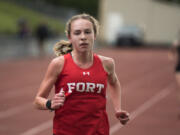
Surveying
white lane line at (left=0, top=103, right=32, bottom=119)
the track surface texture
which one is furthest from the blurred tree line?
white lane line at (left=0, top=103, right=32, bottom=119)

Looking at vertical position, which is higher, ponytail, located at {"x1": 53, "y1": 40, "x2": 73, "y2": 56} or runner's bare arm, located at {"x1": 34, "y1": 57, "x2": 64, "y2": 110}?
ponytail, located at {"x1": 53, "y1": 40, "x2": 73, "y2": 56}

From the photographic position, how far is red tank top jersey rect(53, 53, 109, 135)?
149 inches

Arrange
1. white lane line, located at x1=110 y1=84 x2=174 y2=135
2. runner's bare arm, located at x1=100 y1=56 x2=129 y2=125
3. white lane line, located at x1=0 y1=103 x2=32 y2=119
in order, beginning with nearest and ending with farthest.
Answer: runner's bare arm, located at x1=100 y1=56 x2=129 y2=125
white lane line, located at x1=110 y1=84 x2=174 y2=135
white lane line, located at x1=0 y1=103 x2=32 y2=119

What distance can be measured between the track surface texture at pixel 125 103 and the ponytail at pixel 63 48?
13.5 feet

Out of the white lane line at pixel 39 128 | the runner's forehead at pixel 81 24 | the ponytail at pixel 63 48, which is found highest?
the runner's forehead at pixel 81 24

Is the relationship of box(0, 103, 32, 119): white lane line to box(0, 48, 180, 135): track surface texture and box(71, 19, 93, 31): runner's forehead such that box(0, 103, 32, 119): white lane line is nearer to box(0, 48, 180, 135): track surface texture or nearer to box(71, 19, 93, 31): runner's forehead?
box(0, 48, 180, 135): track surface texture

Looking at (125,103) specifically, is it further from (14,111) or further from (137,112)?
(14,111)

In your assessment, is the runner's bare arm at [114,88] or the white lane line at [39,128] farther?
the white lane line at [39,128]

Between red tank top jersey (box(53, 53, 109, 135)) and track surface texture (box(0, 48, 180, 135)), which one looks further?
track surface texture (box(0, 48, 180, 135))

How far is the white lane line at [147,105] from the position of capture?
8766mm

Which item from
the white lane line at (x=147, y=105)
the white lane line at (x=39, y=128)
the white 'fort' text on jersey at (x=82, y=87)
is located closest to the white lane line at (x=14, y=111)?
the white lane line at (x=39, y=128)

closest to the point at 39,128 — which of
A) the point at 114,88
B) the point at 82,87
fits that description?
the point at 114,88

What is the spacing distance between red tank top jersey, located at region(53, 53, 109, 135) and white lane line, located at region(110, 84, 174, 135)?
14.6ft

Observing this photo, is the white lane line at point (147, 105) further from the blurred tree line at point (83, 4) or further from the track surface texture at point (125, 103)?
the blurred tree line at point (83, 4)
